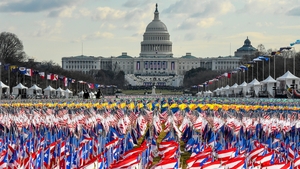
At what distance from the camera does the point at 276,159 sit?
18000mm

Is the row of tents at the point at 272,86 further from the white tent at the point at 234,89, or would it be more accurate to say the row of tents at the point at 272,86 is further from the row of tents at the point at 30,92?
the row of tents at the point at 30,92

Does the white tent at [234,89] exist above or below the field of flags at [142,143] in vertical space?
above

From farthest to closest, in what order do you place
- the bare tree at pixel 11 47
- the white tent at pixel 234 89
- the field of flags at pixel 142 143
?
the bare tree at pixel 11 47 → the white tent at pixel 234 89 → the field of flags at pixel 142 143

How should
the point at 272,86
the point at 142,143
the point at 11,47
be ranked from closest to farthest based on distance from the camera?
the point at 142,143
the point at 272,86
the point at 11,47

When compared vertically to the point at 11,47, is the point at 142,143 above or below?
below

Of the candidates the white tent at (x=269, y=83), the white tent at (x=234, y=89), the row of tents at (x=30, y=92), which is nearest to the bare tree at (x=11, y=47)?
the row of tents at (x=30, y=92)

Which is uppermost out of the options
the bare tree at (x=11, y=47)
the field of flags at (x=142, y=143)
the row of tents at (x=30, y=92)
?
the bare tree at (x=11, y=47)

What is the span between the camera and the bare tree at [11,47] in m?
118

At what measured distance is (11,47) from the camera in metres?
120

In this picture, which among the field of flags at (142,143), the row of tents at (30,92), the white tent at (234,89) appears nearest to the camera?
the field of flags at (142,143)

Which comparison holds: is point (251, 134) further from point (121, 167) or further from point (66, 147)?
point (121, 167)

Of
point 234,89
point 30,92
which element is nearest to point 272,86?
→ point 234,89

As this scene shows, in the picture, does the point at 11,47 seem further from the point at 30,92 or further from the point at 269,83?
the point at 269,83

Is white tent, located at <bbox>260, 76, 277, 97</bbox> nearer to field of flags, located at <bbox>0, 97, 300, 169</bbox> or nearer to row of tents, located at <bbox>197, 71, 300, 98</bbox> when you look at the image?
row of tents, located at <bbox>197, 71, 300, 98</bbox>
